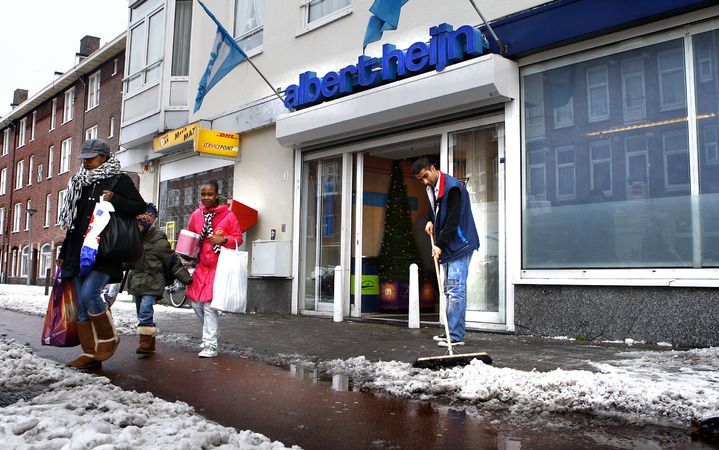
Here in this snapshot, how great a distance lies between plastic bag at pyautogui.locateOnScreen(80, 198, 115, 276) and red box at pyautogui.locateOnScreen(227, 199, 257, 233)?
7.20m

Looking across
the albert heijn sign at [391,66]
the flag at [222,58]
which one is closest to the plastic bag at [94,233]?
the albert heijn sign at [391,66]

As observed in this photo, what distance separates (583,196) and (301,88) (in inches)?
223

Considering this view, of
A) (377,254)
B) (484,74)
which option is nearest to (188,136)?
(377,254)

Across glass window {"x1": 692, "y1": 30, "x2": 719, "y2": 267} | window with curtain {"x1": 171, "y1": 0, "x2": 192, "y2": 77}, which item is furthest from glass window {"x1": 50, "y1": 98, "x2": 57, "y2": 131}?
glass window {"x1": 692, "y1": 30, "x2": 719, "y2": 267}

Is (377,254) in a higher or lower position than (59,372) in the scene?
higher

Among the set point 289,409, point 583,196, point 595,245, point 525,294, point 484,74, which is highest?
point 484,74

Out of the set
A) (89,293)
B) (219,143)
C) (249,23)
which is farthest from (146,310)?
(249,23)

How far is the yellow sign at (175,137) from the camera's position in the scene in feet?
44.7

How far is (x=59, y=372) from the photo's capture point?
195 inches

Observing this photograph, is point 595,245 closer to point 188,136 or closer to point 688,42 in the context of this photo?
point 688,42

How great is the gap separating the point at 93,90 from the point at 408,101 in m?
27.7

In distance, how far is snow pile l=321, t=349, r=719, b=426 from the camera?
378cm

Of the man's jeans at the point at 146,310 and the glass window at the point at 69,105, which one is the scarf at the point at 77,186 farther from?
the glass window at the point at 69,105

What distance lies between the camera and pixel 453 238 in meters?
6.59
